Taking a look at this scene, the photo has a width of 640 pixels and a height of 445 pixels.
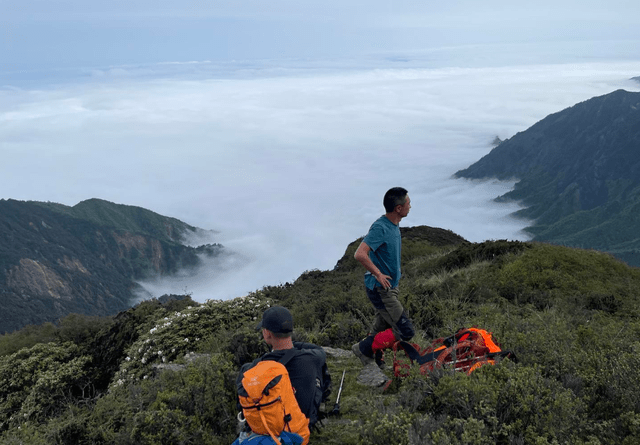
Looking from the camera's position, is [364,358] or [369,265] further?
[364,358]

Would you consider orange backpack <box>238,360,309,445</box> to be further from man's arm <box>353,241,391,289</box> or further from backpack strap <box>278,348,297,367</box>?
man's arm <box>353,241,391,289</box>

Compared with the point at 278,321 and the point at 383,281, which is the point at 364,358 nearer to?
the point at 383,281

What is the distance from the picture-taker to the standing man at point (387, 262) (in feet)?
16.7

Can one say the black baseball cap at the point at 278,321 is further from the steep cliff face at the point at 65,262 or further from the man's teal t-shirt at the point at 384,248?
the steep cliff face at the point at 65,262

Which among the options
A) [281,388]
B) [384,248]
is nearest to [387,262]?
[384,248]

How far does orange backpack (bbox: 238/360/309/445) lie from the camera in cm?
346

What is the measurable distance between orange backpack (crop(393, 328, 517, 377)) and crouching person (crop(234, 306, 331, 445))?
4.86 feet

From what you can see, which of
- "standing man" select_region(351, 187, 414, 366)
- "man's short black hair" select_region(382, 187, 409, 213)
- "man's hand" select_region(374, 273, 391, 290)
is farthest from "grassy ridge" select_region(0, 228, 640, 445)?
"man's short black hair" select_region(382, 187, 409, 213)

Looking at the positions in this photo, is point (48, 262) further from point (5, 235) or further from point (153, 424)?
point (153, 424)

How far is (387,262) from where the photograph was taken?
17.3ft

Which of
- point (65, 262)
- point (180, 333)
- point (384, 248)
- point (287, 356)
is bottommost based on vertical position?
point (65, 262)

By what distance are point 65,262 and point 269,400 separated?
594ft

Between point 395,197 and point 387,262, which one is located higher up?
point 395,197

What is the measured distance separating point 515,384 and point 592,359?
162 centimetres
